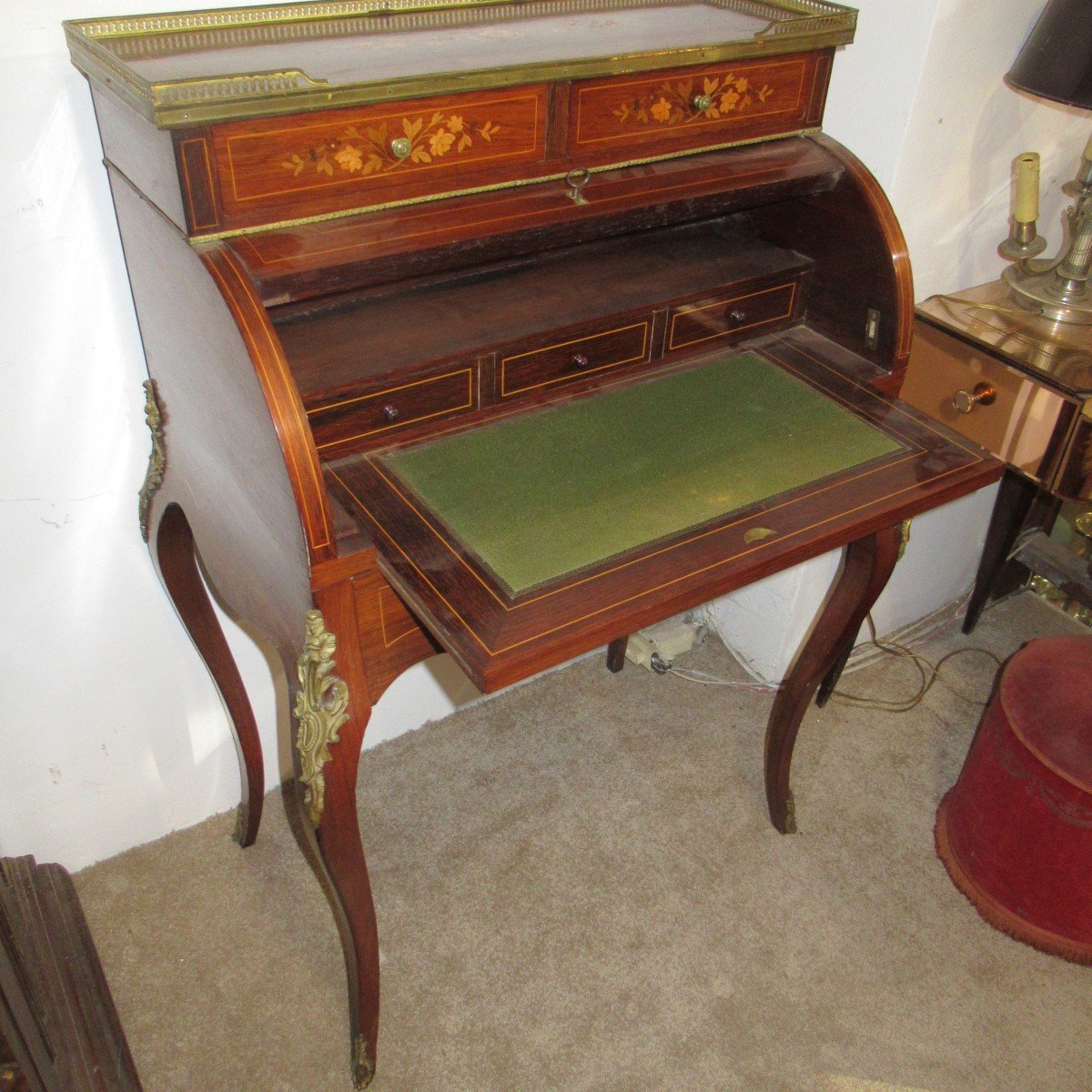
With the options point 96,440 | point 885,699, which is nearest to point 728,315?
point 96,440

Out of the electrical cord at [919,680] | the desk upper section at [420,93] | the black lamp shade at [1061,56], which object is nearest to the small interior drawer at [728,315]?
the desk upper section at [420,93]

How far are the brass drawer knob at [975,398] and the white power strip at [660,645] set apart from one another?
827mm

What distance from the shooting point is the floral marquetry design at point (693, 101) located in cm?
125

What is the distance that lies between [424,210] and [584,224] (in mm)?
205

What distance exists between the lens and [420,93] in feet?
3.52

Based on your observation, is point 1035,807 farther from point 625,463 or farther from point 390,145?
point 390,145

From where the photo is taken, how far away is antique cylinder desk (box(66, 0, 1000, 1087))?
1056mm

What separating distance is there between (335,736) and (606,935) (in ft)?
2.84

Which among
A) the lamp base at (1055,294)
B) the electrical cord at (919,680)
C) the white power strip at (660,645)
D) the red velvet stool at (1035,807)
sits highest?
the lamp base at (1055,294)

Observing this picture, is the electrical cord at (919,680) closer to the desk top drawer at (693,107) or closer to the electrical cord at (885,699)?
the electrical cord at (885,699)

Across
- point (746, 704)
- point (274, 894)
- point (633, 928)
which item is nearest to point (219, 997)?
point (274, 894)

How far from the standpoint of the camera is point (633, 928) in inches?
72.9

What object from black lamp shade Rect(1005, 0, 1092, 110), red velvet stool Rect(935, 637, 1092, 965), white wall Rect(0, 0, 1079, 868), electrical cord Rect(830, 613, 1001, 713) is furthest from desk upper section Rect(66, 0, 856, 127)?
electrical cord Rect(830, 613, 1001, 713)

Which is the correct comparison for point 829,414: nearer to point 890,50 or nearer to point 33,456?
point 890,50
